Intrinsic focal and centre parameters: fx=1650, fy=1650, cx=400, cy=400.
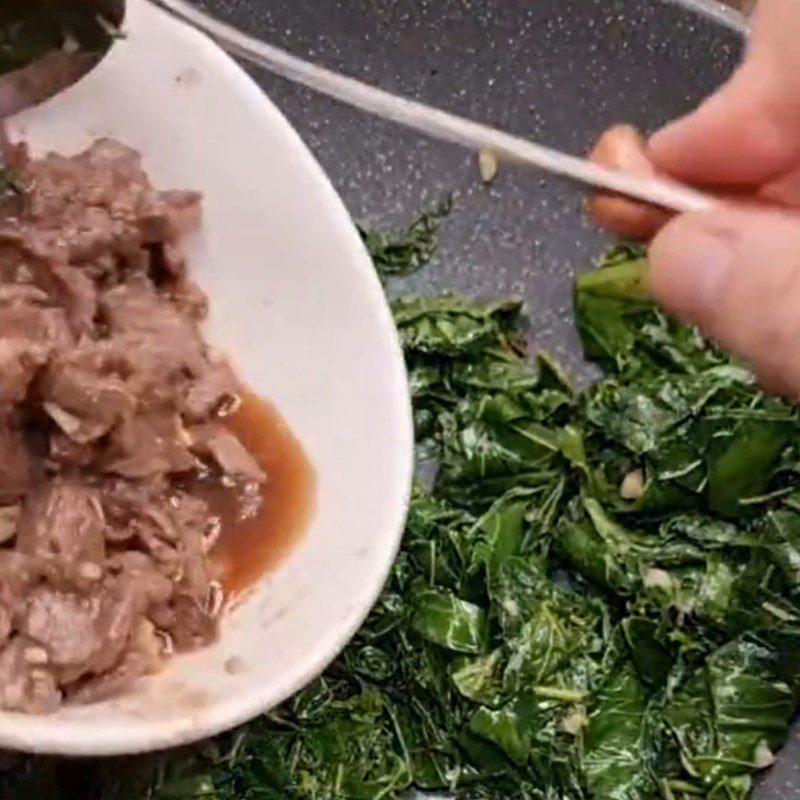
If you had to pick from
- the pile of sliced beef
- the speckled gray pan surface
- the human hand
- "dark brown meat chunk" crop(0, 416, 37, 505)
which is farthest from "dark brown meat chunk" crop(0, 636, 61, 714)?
the speckled gray pan surface

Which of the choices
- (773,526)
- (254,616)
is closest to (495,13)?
(773,526)

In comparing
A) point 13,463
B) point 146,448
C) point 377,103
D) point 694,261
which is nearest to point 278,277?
point 146,448

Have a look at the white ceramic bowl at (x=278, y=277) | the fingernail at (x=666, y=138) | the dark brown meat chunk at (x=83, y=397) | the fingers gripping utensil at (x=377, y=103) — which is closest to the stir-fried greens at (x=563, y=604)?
the white ceramic bowl at (x=278, y=277)

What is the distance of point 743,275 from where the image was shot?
1.26 m

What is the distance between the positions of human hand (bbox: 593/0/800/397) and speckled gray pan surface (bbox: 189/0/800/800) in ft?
2.64

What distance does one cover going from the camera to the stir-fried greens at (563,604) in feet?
6.40

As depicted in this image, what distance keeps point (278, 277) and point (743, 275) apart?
0.75 meters

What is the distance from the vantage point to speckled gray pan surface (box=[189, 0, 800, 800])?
2262 millimetres

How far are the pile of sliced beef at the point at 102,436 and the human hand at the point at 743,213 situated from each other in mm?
578

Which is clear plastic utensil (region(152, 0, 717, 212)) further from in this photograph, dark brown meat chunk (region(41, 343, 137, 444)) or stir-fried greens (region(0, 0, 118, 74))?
dark brown meat chunk (region(41, 343, 137, 444))

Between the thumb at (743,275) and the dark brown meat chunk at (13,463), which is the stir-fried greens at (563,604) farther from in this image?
the thumb at (743,275)

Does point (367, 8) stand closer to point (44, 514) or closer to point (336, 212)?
point (336, 212)

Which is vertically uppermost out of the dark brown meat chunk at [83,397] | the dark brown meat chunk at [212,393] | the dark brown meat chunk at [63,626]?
the dark brown meat chunk at [83,397]

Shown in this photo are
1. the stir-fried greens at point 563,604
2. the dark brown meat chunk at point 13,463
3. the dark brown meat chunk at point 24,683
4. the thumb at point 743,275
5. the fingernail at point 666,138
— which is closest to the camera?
the thumb at point 743,275
